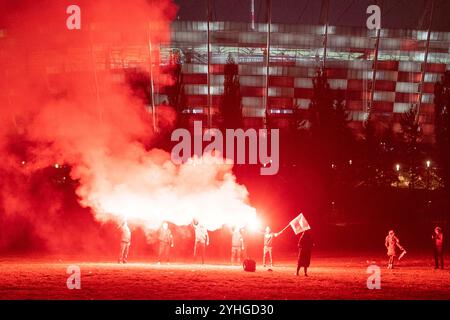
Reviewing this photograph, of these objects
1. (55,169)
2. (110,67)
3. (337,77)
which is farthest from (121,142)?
(337,77)

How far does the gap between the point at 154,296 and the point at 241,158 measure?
25.8 metres

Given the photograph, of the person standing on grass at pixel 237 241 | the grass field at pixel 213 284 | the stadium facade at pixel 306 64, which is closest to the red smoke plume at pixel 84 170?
the person standing on grass at pixel 237 241

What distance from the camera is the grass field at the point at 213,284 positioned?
1246 centimetres

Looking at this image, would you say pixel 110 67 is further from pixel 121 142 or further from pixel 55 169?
pixel 121 142

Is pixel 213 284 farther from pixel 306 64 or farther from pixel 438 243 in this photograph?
pixel 306 64

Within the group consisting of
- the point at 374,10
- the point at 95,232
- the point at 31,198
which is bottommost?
the point at 95,232

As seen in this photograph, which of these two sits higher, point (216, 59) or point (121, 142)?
point (216, 59)

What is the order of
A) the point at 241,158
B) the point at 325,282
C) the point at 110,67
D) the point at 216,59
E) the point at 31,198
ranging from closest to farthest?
the point at 325,282 → the point at 31,198 → the point at 241,158 → the point at 110,67 → the point at 216,59

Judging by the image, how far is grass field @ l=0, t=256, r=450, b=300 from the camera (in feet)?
40.9

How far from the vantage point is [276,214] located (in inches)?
1403

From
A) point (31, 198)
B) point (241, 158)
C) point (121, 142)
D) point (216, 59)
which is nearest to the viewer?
point (121, 142)

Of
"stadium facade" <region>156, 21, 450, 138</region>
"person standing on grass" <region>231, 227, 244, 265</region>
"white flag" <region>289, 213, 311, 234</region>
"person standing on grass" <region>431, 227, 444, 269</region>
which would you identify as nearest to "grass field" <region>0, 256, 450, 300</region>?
"person standing on grass" <region>431, 227, 444, 269</region>

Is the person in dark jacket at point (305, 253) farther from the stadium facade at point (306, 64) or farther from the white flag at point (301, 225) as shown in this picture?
the stadium facade at point (306, 64)

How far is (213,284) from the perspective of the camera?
46.5 feet
